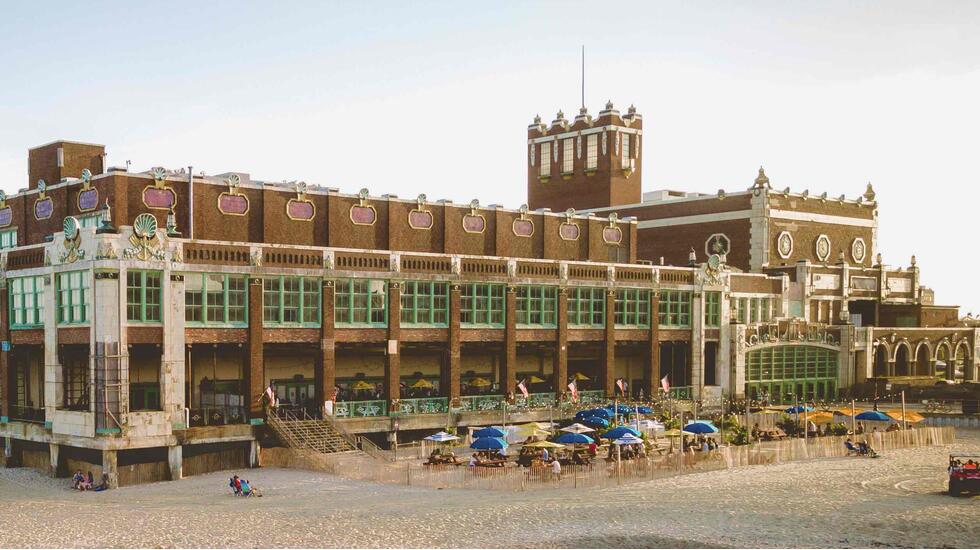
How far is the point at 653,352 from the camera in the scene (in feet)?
236

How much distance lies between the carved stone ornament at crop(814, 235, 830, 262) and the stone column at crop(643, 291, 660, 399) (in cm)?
2690

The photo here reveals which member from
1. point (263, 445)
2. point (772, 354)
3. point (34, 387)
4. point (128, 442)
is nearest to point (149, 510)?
point (128, 442)

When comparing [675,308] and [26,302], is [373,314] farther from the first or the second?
[675,308]

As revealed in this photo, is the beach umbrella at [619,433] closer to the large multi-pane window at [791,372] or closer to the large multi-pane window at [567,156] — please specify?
the large multi-pane window at [791,372]

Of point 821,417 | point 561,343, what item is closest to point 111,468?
point 561,343

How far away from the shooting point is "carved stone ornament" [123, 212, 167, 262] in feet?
164

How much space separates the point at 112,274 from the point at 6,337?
11.7 m

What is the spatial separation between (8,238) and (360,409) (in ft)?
90.2

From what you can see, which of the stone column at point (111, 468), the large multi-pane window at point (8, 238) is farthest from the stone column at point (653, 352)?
the large multi-pane window at point (8, 238)

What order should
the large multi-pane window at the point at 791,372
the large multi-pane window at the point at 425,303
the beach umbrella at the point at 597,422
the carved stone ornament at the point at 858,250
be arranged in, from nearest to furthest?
the beach umbrella at the point at 597,422 → the large multi-pane window at the point at 425,303 → the large multi-pane window at the point at 791,372 → the carved stone ornament at the point at 858,250

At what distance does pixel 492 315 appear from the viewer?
64.3m

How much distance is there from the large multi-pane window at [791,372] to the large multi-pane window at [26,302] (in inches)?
1899

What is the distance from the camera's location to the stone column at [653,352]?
72062 millimetres

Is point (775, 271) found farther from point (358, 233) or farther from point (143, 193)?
point (143, 193)
